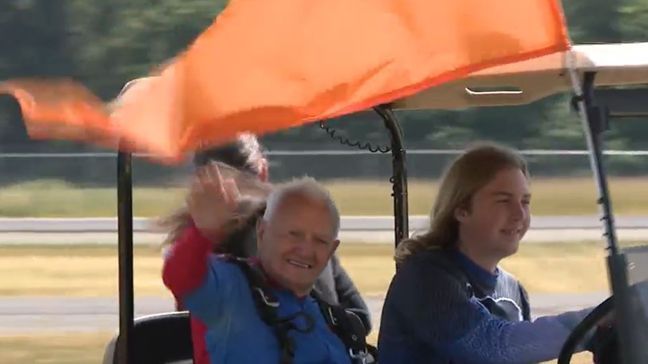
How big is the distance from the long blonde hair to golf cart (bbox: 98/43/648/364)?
170 mm

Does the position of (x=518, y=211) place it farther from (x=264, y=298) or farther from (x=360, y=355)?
(x=264, y=298)

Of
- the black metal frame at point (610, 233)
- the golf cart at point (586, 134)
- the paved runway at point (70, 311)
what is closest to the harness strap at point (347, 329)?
the golf cart at point (586, 134)

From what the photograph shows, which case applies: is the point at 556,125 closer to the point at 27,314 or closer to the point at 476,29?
the point at 476,29

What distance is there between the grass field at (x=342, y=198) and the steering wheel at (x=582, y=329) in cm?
140

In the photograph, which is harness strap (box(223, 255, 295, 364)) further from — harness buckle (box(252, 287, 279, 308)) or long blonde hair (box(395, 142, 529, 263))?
long blonde hair (box(395, 142, 529, 263))

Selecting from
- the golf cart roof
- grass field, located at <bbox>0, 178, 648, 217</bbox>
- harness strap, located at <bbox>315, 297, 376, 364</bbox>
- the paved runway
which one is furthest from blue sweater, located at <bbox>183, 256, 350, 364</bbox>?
the paved runway

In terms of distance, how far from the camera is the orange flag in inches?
78.7

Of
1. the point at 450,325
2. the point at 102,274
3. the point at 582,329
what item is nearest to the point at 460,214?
the point at 450,325

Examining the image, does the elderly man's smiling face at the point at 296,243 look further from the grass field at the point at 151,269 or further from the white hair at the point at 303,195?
the grass field at the point at 151,269

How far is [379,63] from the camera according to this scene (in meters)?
2.04

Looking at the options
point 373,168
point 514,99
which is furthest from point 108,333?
point 514,99

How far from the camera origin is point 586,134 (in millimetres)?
2182

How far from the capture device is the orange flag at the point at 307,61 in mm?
2000

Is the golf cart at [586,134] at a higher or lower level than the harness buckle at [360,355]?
higher
